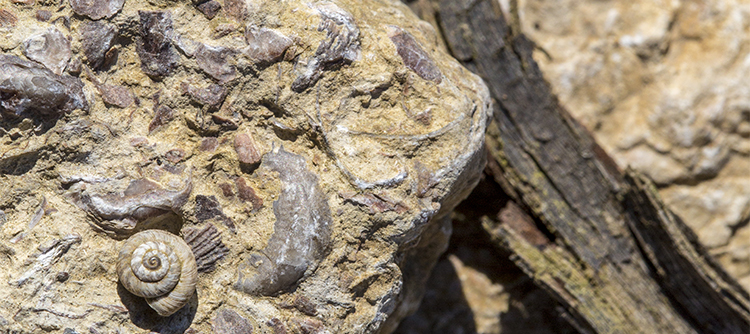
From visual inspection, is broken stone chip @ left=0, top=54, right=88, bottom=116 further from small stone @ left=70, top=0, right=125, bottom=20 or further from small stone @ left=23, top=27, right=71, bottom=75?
small stone @ left=70, top=0, right=125, bottom=20

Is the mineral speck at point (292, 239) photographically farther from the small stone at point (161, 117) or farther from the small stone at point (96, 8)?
the small stone at point (96, 8)

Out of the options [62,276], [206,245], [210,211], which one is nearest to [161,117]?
[210,211]

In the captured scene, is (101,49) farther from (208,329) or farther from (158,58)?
(208,329)

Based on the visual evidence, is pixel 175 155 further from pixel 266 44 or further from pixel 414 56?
pixel 414 56

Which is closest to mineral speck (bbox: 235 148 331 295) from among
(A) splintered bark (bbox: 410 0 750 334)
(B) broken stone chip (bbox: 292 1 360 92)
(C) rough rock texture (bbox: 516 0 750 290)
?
(B) broken stone chip (bbox: 292 1 360 92)

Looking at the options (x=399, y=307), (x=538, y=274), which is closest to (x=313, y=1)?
(x=399, y=307)

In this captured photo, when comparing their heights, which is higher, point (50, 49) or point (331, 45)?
point (331, 45)

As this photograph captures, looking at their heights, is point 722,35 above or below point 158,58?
above
